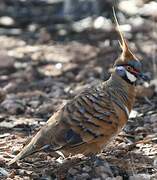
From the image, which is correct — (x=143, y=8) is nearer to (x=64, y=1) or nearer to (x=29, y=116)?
(x=64, y=1)

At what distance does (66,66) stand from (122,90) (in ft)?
10.8

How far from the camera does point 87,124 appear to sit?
5.11 metres

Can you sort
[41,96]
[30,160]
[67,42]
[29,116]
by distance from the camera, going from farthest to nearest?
1. [67,42]
2. [41,96]
3. [29,116]
4. [30,160]

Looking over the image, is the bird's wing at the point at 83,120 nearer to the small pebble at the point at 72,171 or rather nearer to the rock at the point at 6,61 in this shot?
the small pebble at the point at 72,171

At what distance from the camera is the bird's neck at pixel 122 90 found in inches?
214

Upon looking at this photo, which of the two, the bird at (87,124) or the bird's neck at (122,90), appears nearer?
the bird at (87,124)

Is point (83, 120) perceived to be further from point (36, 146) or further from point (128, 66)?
point (128, 66)

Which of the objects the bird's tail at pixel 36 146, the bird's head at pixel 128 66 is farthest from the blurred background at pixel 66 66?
the bird's head at pixel 128 66

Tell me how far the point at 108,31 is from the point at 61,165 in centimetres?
480

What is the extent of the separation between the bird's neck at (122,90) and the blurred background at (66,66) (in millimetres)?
463

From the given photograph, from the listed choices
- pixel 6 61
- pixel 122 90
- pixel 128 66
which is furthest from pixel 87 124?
pixel 6 61

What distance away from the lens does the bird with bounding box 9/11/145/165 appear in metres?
5.03

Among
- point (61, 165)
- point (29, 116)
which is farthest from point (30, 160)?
point (29, 116)

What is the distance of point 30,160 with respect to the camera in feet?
17.9
